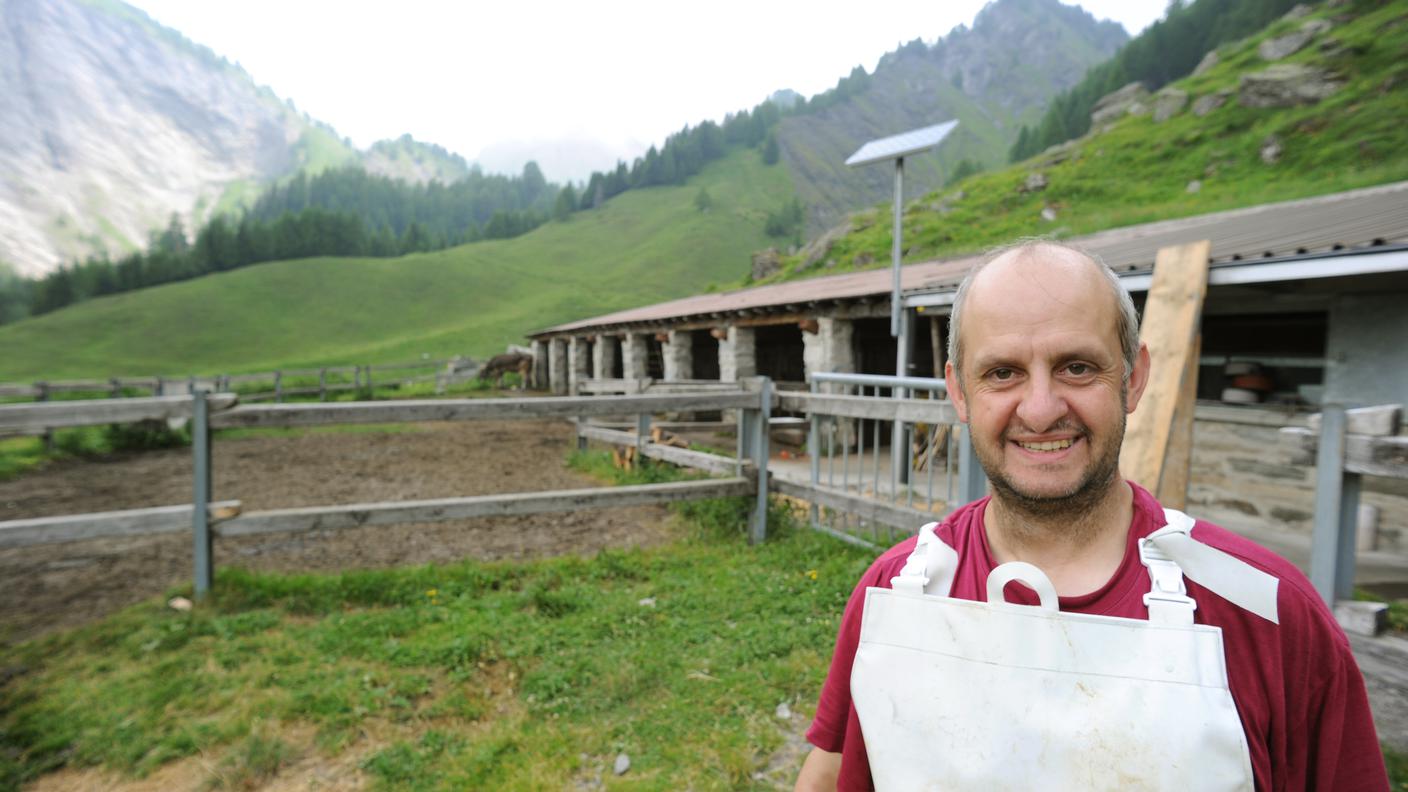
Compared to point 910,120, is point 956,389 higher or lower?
lower

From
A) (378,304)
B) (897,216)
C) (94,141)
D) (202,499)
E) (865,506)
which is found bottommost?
(865,506)

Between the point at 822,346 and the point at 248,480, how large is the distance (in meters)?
8.77

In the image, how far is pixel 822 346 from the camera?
11.1 m

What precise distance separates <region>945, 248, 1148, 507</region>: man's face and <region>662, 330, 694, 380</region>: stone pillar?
14569 mm

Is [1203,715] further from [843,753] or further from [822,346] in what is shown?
[822,346]

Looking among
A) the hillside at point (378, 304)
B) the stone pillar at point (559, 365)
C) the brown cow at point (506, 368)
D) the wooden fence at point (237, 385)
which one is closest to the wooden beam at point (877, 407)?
the wooden fence at point (237, 385)

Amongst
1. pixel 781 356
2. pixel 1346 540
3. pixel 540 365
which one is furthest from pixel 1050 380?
pixel 540 365

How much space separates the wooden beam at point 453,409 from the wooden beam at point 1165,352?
8.60ft

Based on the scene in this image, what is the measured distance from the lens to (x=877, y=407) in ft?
15.7

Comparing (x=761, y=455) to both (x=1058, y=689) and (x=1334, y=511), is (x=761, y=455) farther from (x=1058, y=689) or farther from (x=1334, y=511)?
(x=1058, y=689)

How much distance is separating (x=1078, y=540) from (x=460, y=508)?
416cm

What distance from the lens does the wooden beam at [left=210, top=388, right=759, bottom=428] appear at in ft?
13.9

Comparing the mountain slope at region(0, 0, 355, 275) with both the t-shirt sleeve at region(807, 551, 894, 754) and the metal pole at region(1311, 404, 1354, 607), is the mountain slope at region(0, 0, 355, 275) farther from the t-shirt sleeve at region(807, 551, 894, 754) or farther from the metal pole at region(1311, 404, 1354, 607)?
the metal pole at region(1311, 404, 1354, 607)

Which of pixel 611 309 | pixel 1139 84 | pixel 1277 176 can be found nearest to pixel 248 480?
pixel 1277 176
